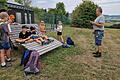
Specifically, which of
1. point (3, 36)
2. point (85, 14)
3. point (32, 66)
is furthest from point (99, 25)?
point (85, 14)

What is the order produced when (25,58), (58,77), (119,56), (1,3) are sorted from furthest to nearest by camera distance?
(1,3)
(119,56)
(25,58)
(58,77)

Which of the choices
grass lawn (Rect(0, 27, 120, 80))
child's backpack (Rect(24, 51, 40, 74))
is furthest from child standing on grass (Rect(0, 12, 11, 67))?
child's backpack (Rect(24, 51, 40, 74))

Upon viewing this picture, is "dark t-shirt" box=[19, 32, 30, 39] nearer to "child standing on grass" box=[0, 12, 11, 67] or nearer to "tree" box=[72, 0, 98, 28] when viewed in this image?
"child standing on grass" box=[0, 12, 11, 67]

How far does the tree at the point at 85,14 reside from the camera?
28.4m

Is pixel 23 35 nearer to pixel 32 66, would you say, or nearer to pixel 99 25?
pixel 32 66

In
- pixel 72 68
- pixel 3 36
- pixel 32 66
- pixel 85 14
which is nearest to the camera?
pixel 32 66

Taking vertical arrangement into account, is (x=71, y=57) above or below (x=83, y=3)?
below

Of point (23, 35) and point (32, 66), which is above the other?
point (23, 35)

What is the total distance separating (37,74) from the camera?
5406 millimetres

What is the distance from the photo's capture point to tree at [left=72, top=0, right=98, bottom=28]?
28375 millimetres

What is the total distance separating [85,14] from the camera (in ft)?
94.1

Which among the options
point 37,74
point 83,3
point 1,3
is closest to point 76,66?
point 37,74

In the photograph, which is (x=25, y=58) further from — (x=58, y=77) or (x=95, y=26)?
(x=95, y=26)

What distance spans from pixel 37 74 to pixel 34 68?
0.18 meters
